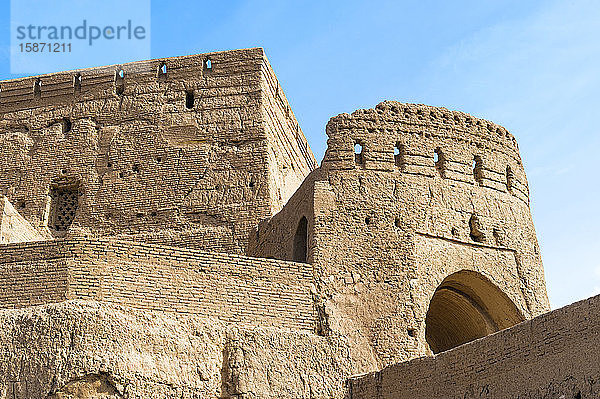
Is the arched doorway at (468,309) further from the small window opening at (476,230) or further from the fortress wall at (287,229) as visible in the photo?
the fortress wall at (287,229)

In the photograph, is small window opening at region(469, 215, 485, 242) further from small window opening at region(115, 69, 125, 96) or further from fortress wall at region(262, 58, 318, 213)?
small window opening at region(115, 69, 125, 96)

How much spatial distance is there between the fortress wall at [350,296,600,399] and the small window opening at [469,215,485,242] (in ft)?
11.5

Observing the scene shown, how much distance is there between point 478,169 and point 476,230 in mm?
1077

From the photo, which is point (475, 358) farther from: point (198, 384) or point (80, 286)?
point (80, 286)

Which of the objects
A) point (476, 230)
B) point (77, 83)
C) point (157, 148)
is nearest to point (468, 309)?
point (476, 230)

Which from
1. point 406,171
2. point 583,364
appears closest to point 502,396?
point 583,364

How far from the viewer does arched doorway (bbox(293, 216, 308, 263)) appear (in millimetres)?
12945

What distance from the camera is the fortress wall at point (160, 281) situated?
35.1 feet

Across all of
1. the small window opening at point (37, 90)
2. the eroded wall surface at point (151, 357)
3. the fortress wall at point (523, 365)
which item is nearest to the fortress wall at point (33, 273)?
the eroded wall surface at point (151, 357)

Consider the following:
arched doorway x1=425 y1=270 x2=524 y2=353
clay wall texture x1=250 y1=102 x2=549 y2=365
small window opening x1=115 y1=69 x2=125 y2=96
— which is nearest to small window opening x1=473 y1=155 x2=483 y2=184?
clay wall texture x1=250 y1=102 x2=549 y2=365

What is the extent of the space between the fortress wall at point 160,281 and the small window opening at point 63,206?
17.5ft

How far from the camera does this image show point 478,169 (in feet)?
44.5

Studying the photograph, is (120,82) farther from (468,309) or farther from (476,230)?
(468,309)

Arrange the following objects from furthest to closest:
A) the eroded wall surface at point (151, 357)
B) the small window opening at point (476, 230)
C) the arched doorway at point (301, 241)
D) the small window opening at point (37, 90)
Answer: the small window opening at point (37, 90) < the small window opening at point (476, 230) < the arched doorway at point (301, 241) < the eroded wall surface at point (151, 357)
